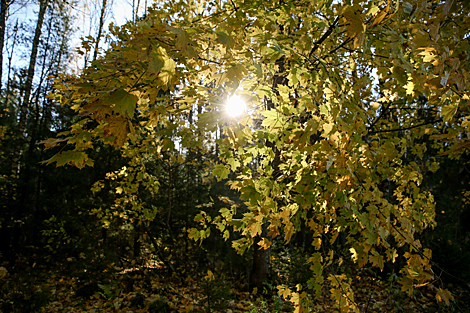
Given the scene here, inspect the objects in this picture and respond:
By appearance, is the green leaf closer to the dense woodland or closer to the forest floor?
the dense woodland

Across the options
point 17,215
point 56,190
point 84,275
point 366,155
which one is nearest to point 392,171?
point 366,155

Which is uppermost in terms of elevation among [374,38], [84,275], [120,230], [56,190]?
[374,38]

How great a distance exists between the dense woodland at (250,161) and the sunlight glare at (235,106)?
4 cm

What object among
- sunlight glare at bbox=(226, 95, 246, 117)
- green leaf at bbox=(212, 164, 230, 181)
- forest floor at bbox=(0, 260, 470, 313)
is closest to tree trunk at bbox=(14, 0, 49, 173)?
forest floor at bbox=(0, 260, 470, 313)

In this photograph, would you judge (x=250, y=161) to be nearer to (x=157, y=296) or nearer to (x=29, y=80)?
(x=157, y=296)

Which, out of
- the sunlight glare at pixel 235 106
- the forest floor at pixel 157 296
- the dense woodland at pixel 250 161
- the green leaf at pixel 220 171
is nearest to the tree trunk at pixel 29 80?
the dense woodland at pixel 250 161

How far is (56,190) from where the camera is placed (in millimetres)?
7777

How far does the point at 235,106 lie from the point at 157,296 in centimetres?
469

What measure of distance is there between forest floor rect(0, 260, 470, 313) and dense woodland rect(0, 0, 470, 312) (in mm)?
41

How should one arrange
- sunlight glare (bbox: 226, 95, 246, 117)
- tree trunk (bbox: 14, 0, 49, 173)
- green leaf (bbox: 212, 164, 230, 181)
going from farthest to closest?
tree trunk (bbox: 14, 0, 49, 173), green leaf (bbox: 212, 164, 230, 181), sunlight glare (bbox: 226, 95, 246, 117)

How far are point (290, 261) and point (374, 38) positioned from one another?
5.03 metres

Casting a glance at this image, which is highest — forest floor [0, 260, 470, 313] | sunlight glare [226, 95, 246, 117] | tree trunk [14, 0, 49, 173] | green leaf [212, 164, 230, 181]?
tree trunk [14, 0, 49, 173]

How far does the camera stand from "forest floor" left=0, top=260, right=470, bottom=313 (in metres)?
3.89

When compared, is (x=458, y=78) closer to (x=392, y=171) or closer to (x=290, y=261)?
(x=392, y=171)
